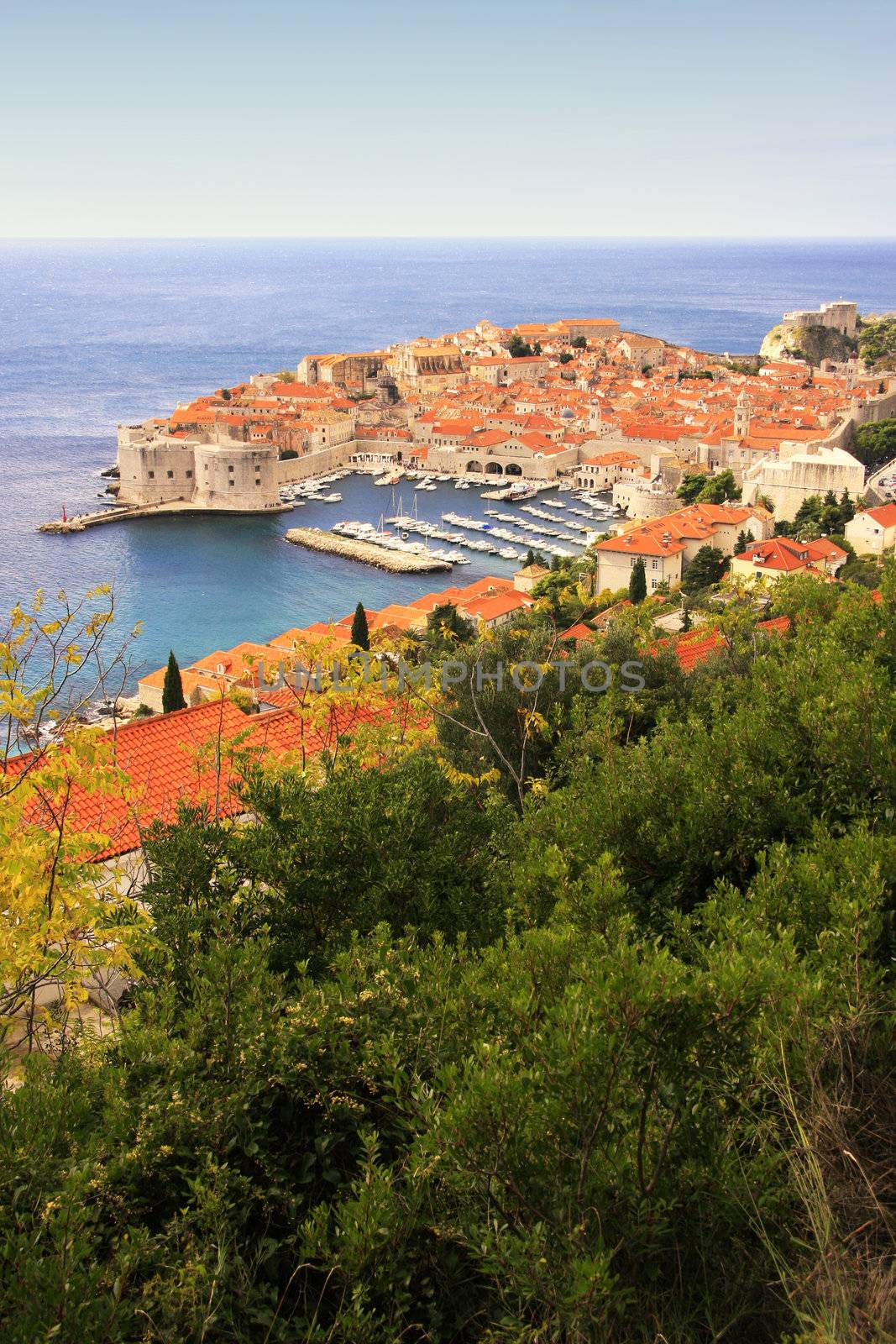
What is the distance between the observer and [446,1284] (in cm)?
157

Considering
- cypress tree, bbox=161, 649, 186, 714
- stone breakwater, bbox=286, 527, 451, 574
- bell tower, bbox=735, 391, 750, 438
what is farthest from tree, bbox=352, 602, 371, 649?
bell tower, bbox=735, 391, 750, 438

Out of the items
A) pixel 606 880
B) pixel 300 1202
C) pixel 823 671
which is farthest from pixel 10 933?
pixel 823 671

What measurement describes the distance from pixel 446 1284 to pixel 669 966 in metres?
0.53

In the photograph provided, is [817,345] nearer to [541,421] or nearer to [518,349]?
[518,349]

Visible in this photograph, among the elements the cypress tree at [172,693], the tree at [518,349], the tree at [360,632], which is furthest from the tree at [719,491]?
the tree at [518,349]

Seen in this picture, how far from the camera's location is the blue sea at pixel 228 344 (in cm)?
2039

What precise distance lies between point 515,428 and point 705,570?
1580 centimetres

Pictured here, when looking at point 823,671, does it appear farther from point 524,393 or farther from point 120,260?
point 120,260

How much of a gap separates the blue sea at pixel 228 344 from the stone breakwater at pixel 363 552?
1.14ft

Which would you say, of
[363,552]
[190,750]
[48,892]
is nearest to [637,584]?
[363,552]

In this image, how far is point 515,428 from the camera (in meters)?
31.4

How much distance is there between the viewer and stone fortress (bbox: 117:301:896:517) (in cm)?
2584

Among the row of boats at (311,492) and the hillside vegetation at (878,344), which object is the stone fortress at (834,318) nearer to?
the hillside vegetation at (878,344)

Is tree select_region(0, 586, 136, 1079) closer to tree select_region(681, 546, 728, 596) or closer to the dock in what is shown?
tree select_region(681, 546, 728, 596)
